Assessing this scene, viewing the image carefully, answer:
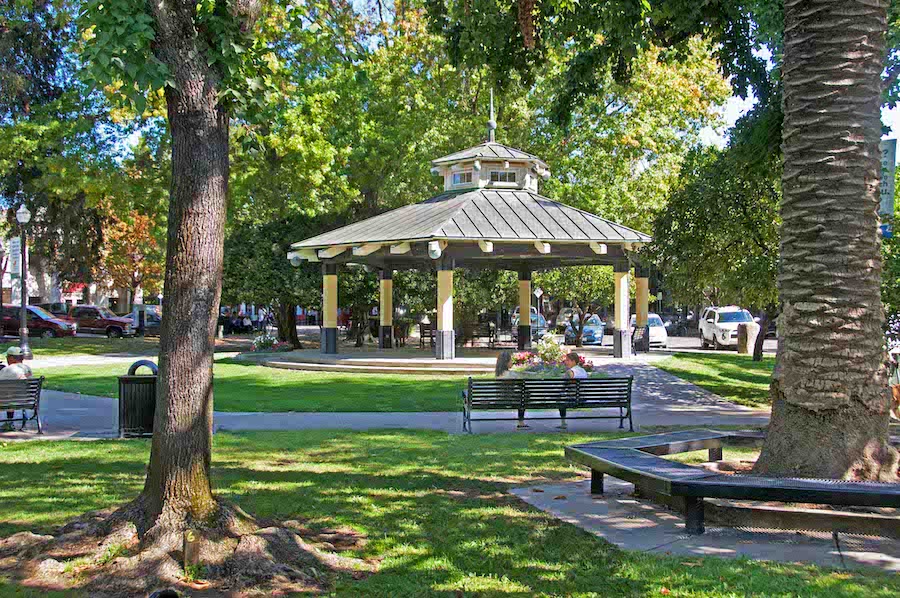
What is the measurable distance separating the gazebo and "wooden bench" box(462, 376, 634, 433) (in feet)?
30.4

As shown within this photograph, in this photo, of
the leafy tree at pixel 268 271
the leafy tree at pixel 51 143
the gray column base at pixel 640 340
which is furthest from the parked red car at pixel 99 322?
the gray column base at pixel 640 340

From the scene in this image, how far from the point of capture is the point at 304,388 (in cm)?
1764

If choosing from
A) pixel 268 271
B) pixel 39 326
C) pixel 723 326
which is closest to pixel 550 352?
pixel 268 271

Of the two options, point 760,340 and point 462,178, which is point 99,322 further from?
point 760,340

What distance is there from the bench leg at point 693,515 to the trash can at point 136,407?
7.28 meters

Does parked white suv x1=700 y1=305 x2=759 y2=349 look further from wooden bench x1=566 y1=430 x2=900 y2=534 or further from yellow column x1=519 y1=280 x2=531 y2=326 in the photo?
wooden bench x1=566 y1=430 x2=900 y2=534

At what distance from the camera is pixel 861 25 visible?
6273 mm

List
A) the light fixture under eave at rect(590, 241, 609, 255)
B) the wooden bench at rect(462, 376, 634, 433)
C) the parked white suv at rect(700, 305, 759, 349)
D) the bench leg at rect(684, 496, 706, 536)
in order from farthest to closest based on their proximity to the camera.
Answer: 1. the parked white suv at rect(700, 305, 759, 349)
2. the light fixture under eave at rect(590, 241, 609, 255)
3. the wooden bench at rect(462, 376, 634, 433)
4. the bench leg at rect(684, 496, 706, 536)

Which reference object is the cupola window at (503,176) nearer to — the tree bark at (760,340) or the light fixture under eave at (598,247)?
the light fixture under eave at (598,247)

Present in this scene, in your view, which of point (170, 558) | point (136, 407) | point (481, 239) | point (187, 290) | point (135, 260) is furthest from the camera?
point (135, 260)

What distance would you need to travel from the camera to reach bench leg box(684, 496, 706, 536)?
5773mm

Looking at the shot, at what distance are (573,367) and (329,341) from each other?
13530 millimetres

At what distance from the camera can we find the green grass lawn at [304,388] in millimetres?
14461

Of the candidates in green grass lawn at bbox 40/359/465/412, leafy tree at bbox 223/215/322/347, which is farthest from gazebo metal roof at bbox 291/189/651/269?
leafy tree at bbox 223/215/322/347
